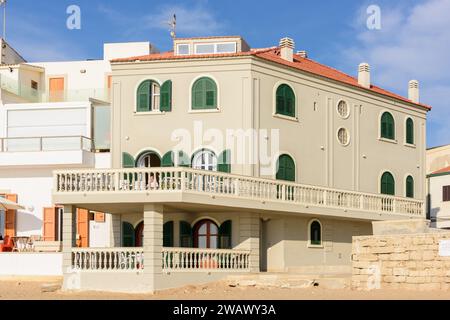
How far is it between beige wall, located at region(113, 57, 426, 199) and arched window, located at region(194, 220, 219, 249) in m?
2.44

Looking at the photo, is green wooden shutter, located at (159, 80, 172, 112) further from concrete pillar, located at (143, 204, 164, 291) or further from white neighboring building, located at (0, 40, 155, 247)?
concrete pillar, located at (143, 204, 164, 291)

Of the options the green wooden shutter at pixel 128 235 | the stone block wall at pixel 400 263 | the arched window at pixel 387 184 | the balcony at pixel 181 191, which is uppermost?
the arched window at pixel 387 184

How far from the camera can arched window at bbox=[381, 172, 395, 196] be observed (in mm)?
43031

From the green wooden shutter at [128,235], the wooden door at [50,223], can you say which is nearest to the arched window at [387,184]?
the green wooden shutter at [128,235]

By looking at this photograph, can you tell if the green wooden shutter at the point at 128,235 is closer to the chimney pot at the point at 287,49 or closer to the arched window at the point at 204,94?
the arched window at the point at 204,94

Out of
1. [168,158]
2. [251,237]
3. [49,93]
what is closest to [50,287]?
[168,158]

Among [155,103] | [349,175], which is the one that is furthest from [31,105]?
[349,175]

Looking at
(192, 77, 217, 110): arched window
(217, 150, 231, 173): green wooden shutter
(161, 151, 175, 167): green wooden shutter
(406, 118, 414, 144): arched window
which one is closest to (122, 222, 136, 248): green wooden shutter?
(161, 151, 175, 167): green wooden shutter

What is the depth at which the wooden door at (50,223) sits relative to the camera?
1551 inches

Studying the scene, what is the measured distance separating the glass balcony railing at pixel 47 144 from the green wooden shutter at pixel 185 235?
21.8ft

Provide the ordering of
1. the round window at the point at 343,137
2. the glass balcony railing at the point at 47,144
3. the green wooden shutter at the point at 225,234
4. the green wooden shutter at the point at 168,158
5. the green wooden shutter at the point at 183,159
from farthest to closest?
the round window at the point at 343,137 < the glass balcony railing at the point at 47,144 < the green wooden shutter at the point at 168,158 < the green wooden shutter at the point at 183,159 < the green wooden shutter at the point at 225,234

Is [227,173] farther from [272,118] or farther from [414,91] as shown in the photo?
[414,91]

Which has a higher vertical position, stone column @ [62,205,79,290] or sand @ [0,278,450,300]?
stone column @ [62,205,79,290]
